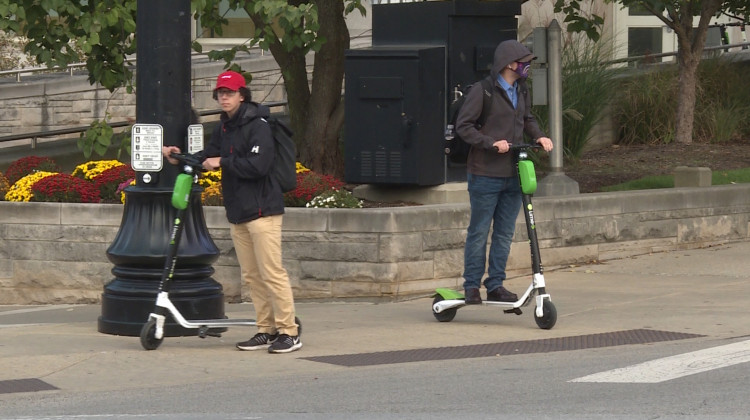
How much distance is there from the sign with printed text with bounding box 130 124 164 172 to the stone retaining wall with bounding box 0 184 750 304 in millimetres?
2147

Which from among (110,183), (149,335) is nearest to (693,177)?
(110,183)

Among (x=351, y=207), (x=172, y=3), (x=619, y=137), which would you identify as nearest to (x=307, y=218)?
(x=351, y=207)

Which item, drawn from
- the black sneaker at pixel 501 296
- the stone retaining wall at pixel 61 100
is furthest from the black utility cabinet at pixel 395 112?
the stone retaining wall at pixel 61 100

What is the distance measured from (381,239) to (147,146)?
2.49 m

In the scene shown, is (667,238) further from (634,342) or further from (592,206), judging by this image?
(634,342)

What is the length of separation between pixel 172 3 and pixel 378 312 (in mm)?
2943

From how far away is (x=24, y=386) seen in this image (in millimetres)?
7820

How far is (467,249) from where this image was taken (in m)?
9.77

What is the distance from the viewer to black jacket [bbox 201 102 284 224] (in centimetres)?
837

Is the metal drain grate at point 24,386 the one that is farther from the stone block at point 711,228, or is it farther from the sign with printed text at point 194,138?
the stone block at point 711,228

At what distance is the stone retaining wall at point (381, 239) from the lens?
11344mm

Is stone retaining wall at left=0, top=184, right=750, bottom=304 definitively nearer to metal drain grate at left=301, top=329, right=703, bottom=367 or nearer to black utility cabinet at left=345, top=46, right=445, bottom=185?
black utility cabinet at left=345, top=46, right=445, bottom=185

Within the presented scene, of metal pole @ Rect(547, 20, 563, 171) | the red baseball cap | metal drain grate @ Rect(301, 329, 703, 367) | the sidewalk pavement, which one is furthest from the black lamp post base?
metal pole @ Rect(547, 20, 563, 171)

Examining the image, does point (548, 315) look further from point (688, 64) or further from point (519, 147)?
point (688, 64)
